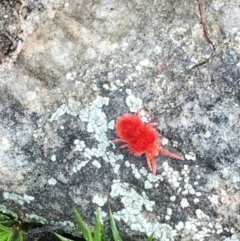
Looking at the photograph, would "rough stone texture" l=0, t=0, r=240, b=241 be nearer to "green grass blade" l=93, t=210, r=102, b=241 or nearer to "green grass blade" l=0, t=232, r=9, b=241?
"green grass blade" l=93, t=210, r=102, b=241

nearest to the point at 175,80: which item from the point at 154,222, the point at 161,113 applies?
the point at 161,113

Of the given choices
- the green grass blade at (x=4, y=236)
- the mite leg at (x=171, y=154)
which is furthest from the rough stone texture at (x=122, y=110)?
the green grass blade at (x=4, y=236)

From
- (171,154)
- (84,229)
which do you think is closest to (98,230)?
(84,229)

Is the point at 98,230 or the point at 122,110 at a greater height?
the point at 122,110

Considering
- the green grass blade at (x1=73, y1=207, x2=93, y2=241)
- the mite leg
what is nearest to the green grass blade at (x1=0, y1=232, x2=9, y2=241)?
the green grass blade at (x1=73, y1=207, x2=93, y2=241)

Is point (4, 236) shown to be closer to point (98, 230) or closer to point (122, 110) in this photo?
point (98, 230)

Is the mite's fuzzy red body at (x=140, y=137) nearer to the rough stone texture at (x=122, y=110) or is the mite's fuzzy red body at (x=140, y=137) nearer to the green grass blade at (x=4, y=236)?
the rough stone texture at (x=122, y=110)
